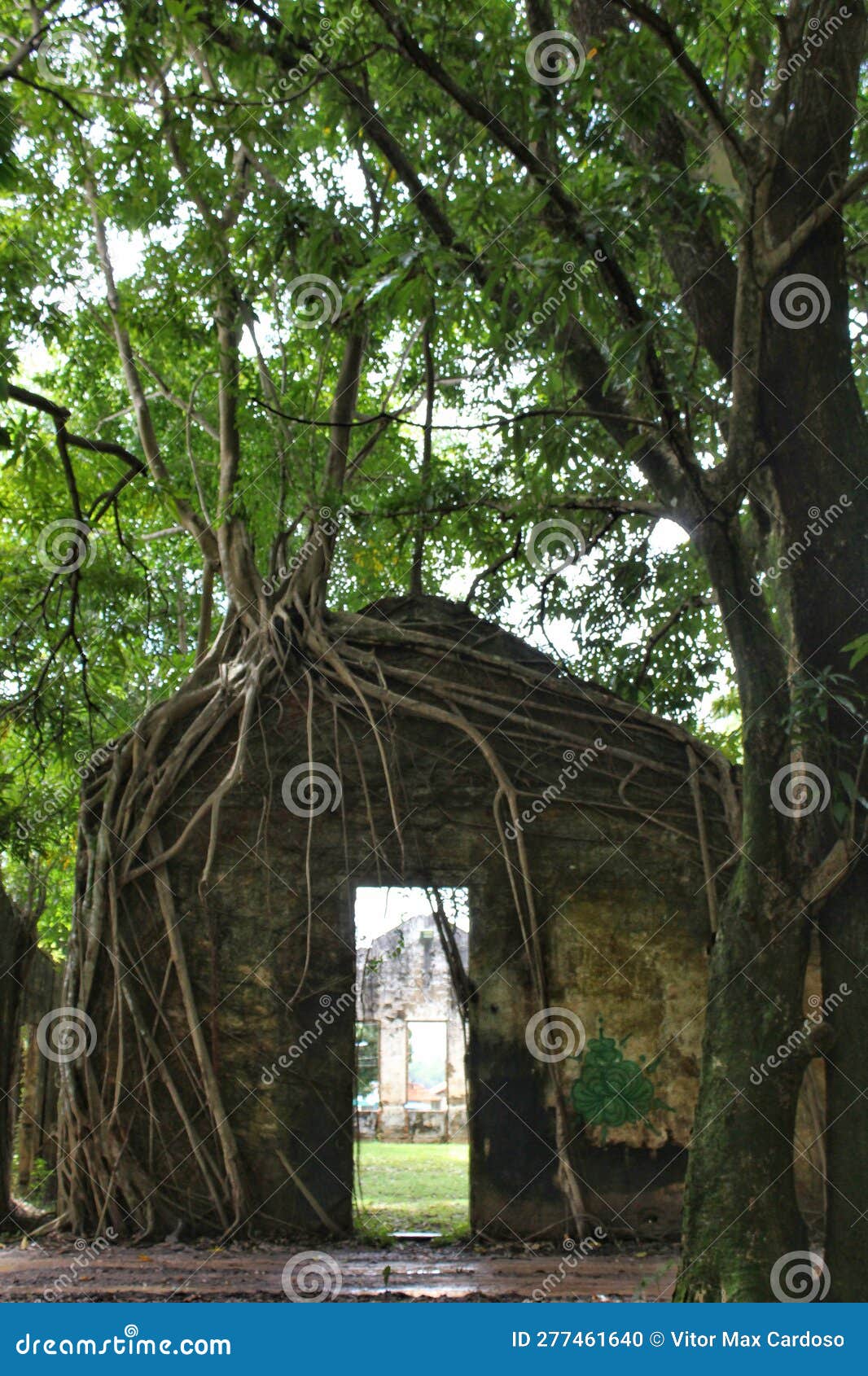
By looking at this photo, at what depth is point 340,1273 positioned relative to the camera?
5.17 m

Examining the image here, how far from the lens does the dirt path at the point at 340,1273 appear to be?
15.2ft

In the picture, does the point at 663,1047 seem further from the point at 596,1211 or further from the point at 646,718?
the point at 646,718

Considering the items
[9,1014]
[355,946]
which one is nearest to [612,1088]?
[355,946]

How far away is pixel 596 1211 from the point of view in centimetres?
612

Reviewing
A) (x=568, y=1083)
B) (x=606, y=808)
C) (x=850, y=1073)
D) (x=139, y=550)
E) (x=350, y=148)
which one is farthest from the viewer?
(x=139, y=550)

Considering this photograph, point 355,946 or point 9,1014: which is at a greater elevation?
point 355,946

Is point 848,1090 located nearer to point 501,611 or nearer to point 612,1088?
point 612,1088

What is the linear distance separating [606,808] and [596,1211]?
2.11 meters

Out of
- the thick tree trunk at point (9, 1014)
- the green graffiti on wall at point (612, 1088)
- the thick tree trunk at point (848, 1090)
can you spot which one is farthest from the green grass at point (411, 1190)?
the thick tree trunk at point (848, 1090)

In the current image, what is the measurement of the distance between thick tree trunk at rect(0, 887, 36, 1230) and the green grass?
2.01m

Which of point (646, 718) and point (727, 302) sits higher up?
point (727, 302)

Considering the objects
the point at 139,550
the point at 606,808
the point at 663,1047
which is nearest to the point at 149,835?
the point at 606,808

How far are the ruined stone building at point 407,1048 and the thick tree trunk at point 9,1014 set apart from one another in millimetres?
10906

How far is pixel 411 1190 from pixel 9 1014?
15.1 ft
